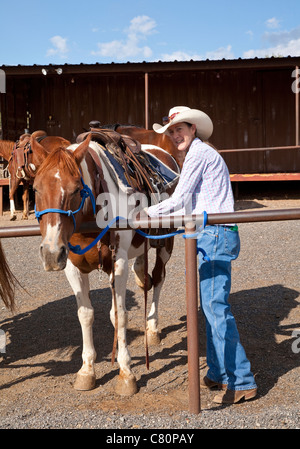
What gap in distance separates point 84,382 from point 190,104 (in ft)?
36.4

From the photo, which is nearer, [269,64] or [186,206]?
[186,206]

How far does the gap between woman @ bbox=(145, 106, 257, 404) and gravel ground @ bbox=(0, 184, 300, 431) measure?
238 mm

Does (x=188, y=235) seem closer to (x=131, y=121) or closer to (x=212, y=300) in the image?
(x=212, y=300)

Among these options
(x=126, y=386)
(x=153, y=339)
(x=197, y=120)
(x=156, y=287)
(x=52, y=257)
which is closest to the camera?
(x=52, y=257)

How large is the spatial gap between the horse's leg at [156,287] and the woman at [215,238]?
1.30m

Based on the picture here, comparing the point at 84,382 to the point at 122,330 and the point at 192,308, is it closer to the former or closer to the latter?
the point at 122,330

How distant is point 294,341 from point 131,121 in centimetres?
1030

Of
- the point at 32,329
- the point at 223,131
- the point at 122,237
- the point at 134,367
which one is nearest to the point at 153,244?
the point at 122,237

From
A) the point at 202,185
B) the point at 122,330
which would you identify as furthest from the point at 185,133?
the point at 122,330

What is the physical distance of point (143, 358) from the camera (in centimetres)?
395

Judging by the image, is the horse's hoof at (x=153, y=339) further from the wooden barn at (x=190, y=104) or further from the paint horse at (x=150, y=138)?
the wooden barn at (x=190, y=104)

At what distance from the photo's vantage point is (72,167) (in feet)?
8.93

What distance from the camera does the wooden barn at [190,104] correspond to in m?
13.2

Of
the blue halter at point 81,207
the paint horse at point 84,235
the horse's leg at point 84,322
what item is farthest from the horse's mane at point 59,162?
the horse's leg at point 84,322
